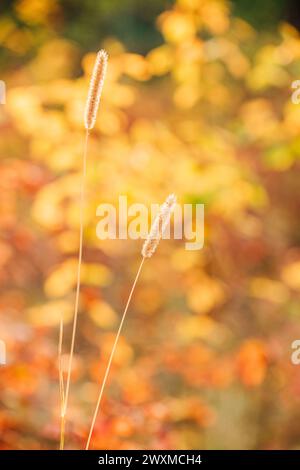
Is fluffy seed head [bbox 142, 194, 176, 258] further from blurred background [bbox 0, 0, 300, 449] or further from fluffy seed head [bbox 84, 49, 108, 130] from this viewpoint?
blurred background [bbox 0, 0, 300, 449]

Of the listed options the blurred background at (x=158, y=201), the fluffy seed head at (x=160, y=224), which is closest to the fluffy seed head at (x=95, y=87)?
the fluffy seed head at (x=160, y=224)

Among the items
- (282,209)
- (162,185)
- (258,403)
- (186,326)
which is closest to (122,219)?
(162,185)

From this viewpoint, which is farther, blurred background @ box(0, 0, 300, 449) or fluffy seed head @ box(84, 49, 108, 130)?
blurred background @ box(0, 0, 300, 449)

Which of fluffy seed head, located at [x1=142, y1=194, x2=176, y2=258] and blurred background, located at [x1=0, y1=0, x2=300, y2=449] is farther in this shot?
blurred background, located at [x1=0, y1=0, x2=300, y2=449]

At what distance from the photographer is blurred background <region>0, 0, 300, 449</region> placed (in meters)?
1.40

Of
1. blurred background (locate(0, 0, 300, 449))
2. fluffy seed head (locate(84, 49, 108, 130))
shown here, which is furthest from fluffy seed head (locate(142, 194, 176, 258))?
blurred background (locate(0, 0, 300, 449))

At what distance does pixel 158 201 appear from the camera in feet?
4.50

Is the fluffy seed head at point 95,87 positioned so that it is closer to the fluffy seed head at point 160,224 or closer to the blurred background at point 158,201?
the fluffy seed head at point 160,224

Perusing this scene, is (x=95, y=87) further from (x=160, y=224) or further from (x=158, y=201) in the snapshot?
(x=158, y=201)

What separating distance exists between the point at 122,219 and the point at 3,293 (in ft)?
1.31

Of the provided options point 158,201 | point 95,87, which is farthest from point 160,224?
point 158,201

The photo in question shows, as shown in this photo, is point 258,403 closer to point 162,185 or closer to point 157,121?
point 162,185

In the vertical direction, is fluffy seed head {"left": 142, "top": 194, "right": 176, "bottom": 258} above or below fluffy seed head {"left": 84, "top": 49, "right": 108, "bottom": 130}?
below

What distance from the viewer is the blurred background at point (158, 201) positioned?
1.40 meters
